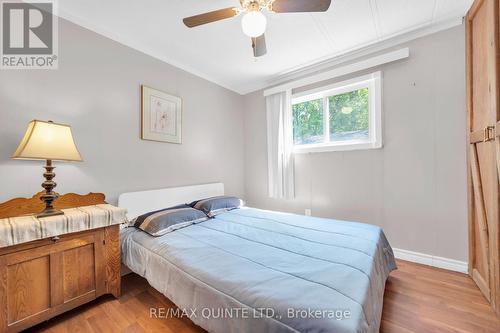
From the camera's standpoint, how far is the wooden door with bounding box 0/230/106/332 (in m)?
1.31

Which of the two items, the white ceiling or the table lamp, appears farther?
the white ceiling

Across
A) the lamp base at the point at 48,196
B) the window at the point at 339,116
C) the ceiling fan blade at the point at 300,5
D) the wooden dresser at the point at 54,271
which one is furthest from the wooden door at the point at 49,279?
the window at the point at 339,116

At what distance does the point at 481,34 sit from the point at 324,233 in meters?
2.18

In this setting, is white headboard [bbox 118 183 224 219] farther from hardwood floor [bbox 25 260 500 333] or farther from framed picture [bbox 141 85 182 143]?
hardwood floor [bbox 25 260 500 333]

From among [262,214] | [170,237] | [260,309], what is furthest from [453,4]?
[170,237]

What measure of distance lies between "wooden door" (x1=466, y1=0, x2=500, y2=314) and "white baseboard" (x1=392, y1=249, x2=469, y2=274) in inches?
3.7

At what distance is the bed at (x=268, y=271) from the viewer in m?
0.93

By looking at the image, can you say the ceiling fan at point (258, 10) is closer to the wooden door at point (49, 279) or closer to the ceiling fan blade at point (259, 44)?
the ceiling fan blade at point (259, 44)

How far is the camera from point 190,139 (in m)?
2.99

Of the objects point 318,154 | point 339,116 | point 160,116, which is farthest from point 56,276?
point 339,116

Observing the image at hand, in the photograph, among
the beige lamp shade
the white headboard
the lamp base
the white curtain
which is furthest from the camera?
the white curtain

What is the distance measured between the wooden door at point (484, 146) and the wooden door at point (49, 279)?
3.05m

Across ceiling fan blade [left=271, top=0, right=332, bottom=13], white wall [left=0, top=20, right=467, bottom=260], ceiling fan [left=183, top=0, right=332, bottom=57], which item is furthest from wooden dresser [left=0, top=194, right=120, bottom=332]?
ceiling fan blade [left=271, top=0, right=332, bottom=13]

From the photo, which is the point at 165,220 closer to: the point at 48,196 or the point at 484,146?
the point at 48,196
